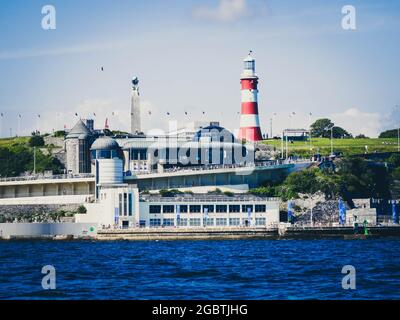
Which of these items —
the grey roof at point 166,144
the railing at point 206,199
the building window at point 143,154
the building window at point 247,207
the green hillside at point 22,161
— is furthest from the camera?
the green hillside at point 22,161

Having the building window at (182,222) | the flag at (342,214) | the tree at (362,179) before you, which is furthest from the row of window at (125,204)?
the tree at (362,179)

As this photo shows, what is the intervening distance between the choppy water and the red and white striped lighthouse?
141 feet

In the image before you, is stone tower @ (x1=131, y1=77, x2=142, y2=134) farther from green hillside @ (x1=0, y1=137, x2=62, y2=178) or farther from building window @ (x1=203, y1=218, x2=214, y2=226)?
building window @ (x1=203, y1=218, x2=214, y2=226)

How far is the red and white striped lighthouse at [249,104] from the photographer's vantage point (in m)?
154

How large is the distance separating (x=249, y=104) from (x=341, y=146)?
24483mm

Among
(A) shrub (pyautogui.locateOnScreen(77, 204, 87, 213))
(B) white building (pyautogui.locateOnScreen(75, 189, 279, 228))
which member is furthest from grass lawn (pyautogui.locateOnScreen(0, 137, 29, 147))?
(B) white building (pyautogui.locateOnScreen(75, 189, 279, 228))

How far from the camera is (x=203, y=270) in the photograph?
77.1 meters

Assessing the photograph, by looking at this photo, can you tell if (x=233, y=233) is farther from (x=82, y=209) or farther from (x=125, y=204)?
(x=82, y=209)

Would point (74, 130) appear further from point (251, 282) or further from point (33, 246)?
point (251, 282)

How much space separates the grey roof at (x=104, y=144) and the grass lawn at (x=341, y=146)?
32.2 m

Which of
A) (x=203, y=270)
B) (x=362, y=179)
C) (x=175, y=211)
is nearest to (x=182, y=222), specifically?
(x=175, y=211)

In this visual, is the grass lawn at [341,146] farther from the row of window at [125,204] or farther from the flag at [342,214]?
the row of window at [125,204]

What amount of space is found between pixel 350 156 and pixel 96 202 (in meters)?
41.2

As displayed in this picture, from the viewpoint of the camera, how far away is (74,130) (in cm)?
15525
